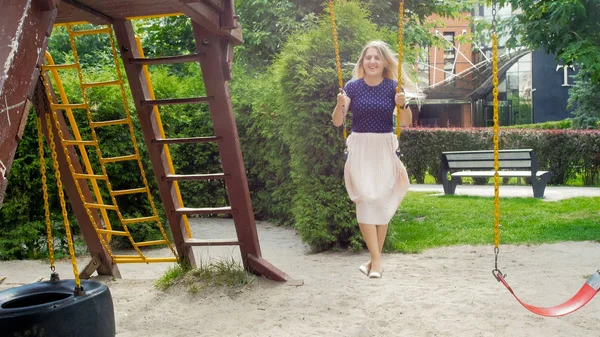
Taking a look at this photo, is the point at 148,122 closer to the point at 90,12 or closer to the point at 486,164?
the point at 90,12

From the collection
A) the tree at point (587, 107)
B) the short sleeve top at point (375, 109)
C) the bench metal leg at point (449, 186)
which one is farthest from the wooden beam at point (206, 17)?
the tree at point (587, 107)

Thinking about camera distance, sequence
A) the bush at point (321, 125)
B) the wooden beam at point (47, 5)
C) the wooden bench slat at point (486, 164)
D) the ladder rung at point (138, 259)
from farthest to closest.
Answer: the wooden bench slat at point (486, 164) → the bush at point (321, 125) → the ladder rung at point (138, 259) → the wooden beam at point (47, 5)

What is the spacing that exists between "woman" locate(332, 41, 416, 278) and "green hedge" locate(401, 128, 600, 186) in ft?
37.5

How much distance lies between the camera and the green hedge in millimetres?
14914

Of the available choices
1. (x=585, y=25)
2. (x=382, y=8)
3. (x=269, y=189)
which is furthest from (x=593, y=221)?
(x=382, y=8)

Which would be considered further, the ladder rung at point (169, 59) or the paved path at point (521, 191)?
the paved path at point (521, 191)

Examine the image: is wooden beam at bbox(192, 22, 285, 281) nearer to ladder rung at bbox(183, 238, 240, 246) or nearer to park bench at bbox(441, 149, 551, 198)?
ladder rung at bbox(183, 238, 240, 246)

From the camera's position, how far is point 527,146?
15578 mm

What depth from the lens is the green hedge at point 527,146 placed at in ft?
48.9

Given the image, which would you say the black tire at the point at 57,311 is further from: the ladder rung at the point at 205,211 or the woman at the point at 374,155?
the ladder rung at the point at 205,211

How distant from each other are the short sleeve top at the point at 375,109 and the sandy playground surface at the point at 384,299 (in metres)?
1.43

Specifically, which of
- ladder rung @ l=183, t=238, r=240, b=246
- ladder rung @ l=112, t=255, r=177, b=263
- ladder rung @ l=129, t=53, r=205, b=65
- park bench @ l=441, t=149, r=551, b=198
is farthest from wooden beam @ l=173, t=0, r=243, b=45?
park bench @ l=441, t=149, r=551, b=198

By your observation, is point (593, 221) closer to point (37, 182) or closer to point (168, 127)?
point (168, 127)

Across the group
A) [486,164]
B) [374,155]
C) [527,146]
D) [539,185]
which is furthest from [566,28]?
[527,146]
